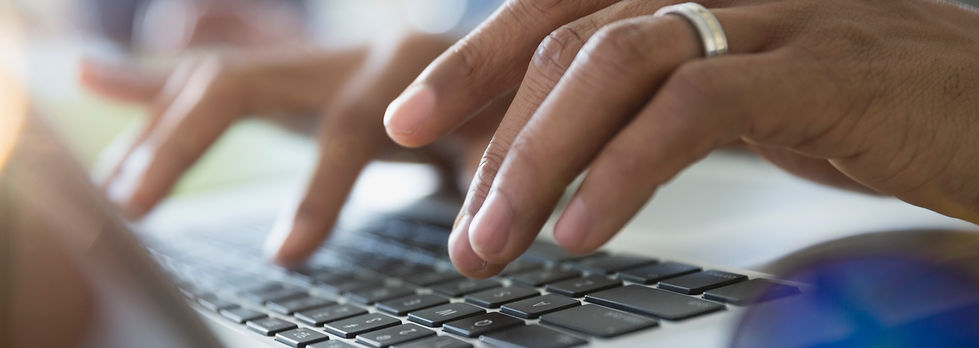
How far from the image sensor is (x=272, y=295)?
23.5 inches

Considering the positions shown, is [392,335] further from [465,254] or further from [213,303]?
[213,303]

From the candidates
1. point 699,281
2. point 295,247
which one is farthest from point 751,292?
Result: point 295,247

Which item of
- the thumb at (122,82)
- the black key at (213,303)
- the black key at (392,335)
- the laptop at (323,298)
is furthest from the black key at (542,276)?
the thumb at (122,82)

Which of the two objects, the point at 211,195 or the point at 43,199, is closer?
the point at 43,199

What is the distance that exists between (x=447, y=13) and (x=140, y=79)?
1.48m

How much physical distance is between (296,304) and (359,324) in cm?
11

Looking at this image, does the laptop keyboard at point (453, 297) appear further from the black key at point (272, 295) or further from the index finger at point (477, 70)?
the index finger at point (477, 70)

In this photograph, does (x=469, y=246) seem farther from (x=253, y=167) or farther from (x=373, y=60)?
(x=253, y=167)

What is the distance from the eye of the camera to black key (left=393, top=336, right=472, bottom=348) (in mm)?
392

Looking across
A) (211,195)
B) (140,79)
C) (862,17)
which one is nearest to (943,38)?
(862,17)

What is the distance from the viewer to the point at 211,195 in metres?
1.19

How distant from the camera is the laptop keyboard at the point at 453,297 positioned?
41 cm

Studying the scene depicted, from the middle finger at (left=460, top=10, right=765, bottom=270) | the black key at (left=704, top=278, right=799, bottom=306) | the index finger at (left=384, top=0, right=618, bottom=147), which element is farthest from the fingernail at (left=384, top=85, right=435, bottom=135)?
the black key at (left=704, top=278, right=799, bottom=306)

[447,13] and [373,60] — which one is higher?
[447,13]
